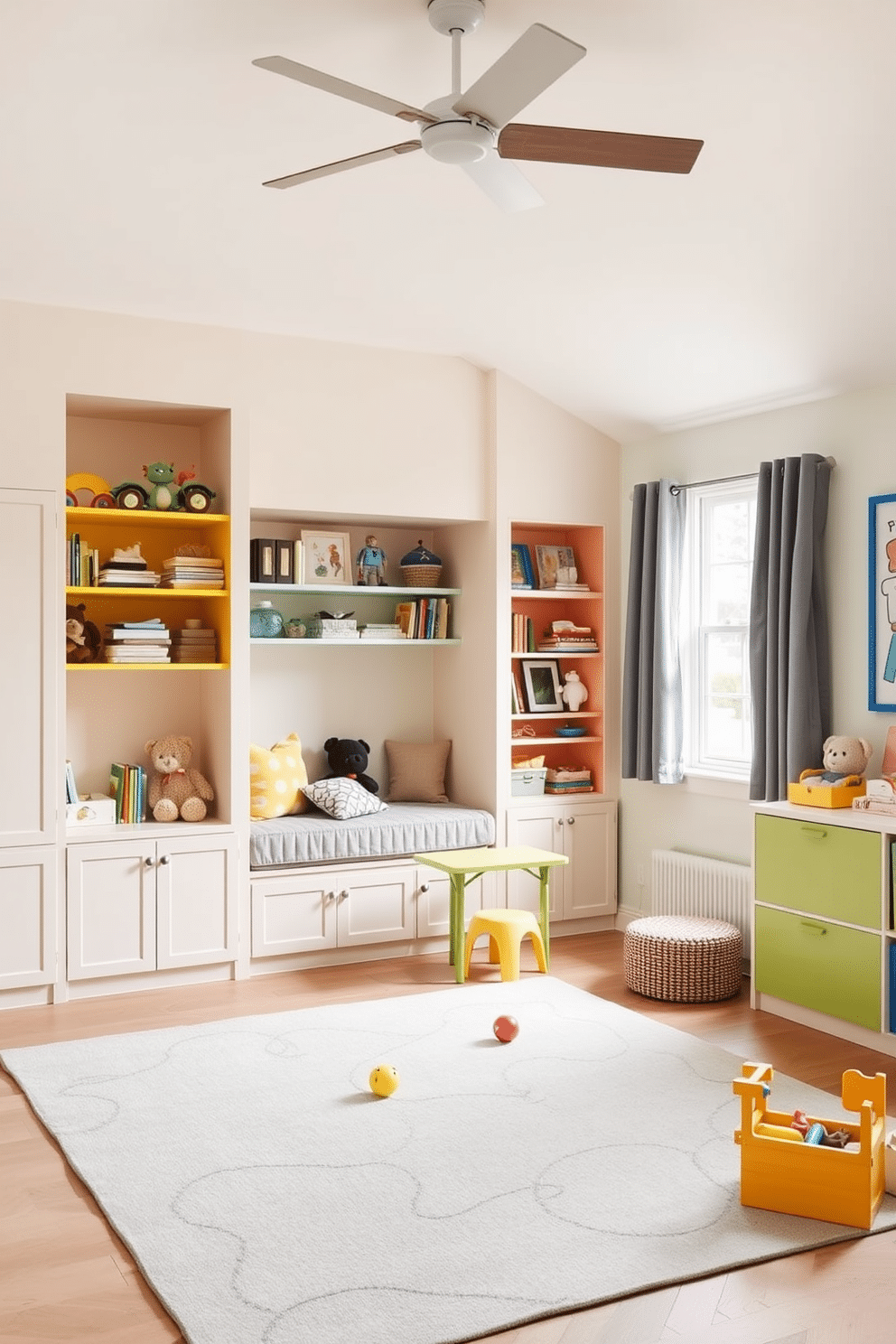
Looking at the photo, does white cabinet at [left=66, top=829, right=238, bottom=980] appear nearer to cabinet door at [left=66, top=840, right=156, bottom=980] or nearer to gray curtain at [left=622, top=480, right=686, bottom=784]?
cabinet door at [left=66, top=840, right=156, bottom=980]

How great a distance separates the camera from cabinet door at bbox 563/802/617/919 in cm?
590

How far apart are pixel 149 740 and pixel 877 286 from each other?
347 centimetres

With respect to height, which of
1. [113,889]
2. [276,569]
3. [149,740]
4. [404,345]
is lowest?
[113,889]

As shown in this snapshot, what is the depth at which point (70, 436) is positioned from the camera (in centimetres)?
525

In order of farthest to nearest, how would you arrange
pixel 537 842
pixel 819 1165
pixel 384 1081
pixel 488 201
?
pixel 537 842 < pixel 488 201 < pixel 384 1081 < pixel 819 1165

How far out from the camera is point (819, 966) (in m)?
4.35

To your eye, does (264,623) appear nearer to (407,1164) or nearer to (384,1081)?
(384,1081)

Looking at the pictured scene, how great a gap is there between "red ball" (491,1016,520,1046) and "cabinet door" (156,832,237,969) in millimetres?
1368

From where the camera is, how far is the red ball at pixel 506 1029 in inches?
165

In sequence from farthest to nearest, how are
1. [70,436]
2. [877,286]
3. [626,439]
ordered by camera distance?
1. [626,439]
2. [70,436]
3. [877,286]

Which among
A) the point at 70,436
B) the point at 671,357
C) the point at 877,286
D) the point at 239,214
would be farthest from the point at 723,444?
the point at 70,436

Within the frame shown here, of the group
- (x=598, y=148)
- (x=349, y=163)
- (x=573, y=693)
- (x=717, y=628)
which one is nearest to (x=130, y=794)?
(x=573, y=693)

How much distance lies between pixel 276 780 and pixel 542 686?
4.68ft

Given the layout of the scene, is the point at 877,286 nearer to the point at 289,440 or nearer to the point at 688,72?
the point at 688,72
